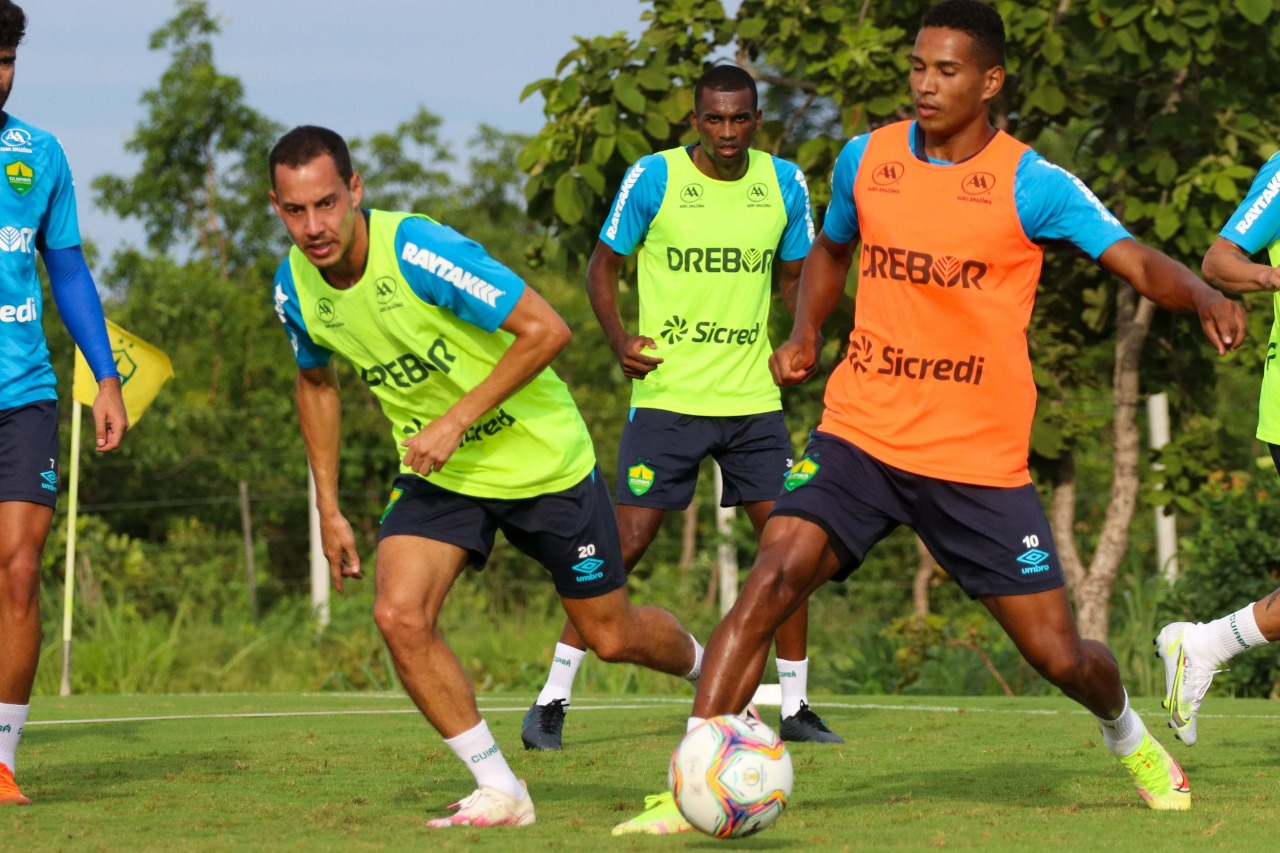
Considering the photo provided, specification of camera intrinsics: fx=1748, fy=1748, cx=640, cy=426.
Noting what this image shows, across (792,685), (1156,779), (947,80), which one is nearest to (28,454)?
(947,80)

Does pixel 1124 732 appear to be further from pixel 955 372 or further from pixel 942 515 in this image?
pixel 955 372

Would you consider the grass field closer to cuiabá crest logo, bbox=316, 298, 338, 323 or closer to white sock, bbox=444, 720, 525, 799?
white sock, bbox=444, 720, 525, 799

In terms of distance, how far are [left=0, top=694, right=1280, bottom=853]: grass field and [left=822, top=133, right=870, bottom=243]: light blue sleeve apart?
6.19ft

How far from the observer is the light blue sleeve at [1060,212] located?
521cm

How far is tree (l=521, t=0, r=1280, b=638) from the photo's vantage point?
1075cm

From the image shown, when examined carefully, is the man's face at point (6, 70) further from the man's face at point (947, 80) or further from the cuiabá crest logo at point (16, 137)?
the man's face at point (947, 80)

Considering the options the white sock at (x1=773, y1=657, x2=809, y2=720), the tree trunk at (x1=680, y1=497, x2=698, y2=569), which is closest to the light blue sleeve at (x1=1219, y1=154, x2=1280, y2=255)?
the white sock at (x1=773, y1=657, x2=809, y2=720)

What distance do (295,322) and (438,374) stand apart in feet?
1.75

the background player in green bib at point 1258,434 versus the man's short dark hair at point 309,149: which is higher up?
the man's short dark hair at point 309,149

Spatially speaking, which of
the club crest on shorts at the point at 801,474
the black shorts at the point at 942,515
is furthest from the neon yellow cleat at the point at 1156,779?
the club crest on shorts at the point at 801,474

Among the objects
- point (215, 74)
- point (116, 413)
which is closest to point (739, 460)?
point (116, 413)

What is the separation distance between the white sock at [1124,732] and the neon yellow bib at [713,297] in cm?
265

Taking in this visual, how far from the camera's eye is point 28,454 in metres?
5.97

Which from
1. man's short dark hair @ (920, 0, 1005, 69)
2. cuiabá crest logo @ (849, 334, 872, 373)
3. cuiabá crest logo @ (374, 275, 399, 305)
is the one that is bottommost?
cuiabá crest logo @ (849, 334, 872, 373)
